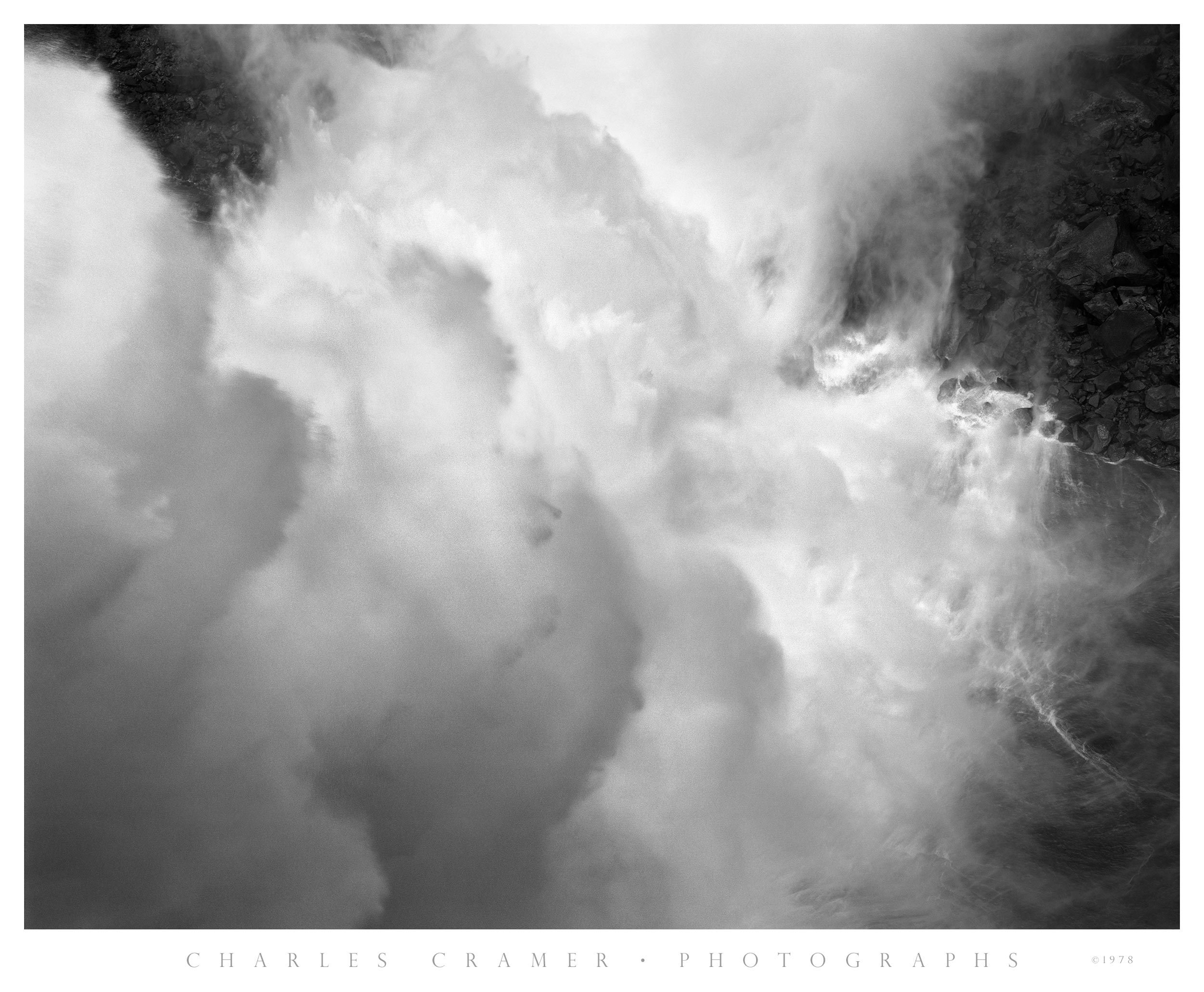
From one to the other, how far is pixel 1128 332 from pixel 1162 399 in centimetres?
51

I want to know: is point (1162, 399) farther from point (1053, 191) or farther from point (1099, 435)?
point (1053, 191)

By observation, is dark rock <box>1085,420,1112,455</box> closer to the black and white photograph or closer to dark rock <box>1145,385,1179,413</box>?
the black and white photograph

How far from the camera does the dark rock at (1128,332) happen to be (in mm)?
5281

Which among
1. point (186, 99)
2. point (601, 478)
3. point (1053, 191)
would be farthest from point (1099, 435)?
point (186, 99)

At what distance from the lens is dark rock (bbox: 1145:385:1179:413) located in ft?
17.4

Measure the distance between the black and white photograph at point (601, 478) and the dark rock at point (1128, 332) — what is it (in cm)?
5

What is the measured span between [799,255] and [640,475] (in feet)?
6.20

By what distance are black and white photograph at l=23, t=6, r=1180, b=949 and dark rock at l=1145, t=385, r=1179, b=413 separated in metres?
0.05

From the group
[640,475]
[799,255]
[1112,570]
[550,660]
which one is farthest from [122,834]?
[1112,570]

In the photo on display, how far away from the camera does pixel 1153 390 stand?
17.5 ft
